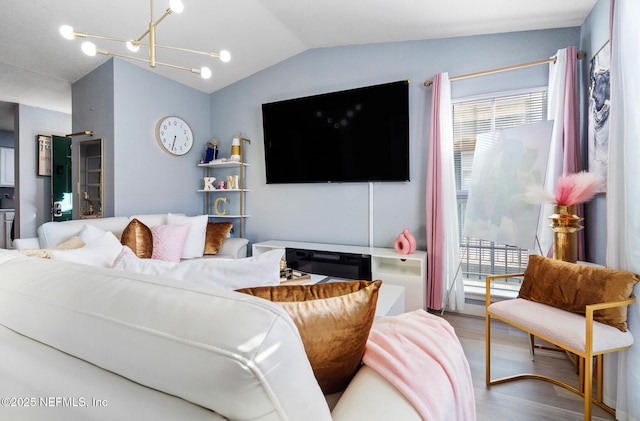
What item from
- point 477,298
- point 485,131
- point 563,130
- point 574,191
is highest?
point 485,131

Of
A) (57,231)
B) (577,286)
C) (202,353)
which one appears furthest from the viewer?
(57,231)

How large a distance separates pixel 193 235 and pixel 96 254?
1566 mm

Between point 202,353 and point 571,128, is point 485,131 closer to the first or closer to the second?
point 571,128

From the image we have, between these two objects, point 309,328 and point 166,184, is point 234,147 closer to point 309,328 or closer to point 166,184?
point 166,184

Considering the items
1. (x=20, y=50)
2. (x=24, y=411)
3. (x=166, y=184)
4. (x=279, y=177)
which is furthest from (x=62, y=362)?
(x=20, y=50)

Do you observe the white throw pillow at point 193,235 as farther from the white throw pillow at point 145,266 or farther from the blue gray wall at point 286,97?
the white throw pillow at point 145,266

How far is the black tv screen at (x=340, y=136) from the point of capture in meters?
3.09

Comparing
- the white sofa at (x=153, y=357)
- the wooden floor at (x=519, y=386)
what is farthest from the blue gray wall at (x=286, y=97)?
the white sofa at (x=153, y=357)

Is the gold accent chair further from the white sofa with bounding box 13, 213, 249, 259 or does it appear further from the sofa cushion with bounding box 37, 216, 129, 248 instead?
the sofa cushion with bounding box 37, 216, 129, 248

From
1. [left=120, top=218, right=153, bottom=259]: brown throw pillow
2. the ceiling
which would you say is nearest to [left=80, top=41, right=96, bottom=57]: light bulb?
the ceiling

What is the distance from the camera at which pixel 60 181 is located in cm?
465

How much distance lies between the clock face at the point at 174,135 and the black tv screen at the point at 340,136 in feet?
3.42

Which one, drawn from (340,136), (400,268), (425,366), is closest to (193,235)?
(340,136)

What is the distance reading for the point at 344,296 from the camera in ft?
2.64
